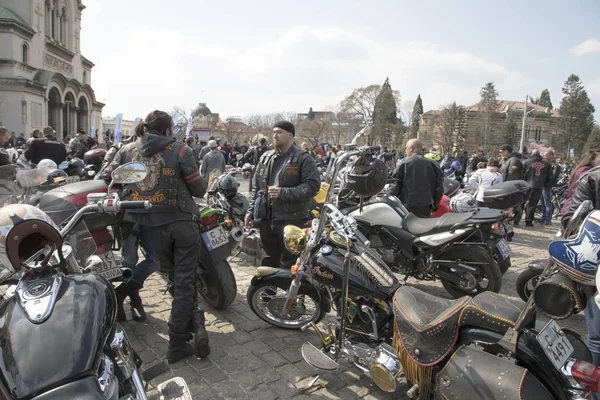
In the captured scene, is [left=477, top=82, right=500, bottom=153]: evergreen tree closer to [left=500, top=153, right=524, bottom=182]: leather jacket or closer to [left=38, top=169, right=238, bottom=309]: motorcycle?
[left=500, top=153, right=524, bottom=182]: leather jacket

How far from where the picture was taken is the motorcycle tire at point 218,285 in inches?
156

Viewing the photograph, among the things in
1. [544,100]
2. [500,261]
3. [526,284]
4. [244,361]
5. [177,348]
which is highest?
[544,100]

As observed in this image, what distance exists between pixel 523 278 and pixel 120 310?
4.39m

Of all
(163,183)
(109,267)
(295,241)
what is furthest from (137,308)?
(295,241)

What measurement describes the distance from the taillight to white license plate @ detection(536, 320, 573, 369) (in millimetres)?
56

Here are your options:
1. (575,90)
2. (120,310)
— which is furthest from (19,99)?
(575,90)

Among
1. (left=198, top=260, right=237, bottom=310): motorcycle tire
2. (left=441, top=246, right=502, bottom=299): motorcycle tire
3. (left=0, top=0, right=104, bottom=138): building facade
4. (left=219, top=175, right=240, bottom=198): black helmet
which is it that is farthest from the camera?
(left=0, top=0, right=104, bottom=138): building facade

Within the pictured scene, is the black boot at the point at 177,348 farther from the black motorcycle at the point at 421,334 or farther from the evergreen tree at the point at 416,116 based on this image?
the evergreen tree at the point at 416,116

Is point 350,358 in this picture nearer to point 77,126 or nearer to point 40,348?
point 40,348

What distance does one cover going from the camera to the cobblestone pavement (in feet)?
9.57

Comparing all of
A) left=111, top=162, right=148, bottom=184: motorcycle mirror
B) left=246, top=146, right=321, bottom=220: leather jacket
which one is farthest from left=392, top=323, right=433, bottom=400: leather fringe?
left=246, top=146, right=321, bottom=220: leather jacket

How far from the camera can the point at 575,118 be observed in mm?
58812

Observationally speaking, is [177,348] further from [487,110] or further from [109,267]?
[487,110]

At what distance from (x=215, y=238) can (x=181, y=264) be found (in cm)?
69
